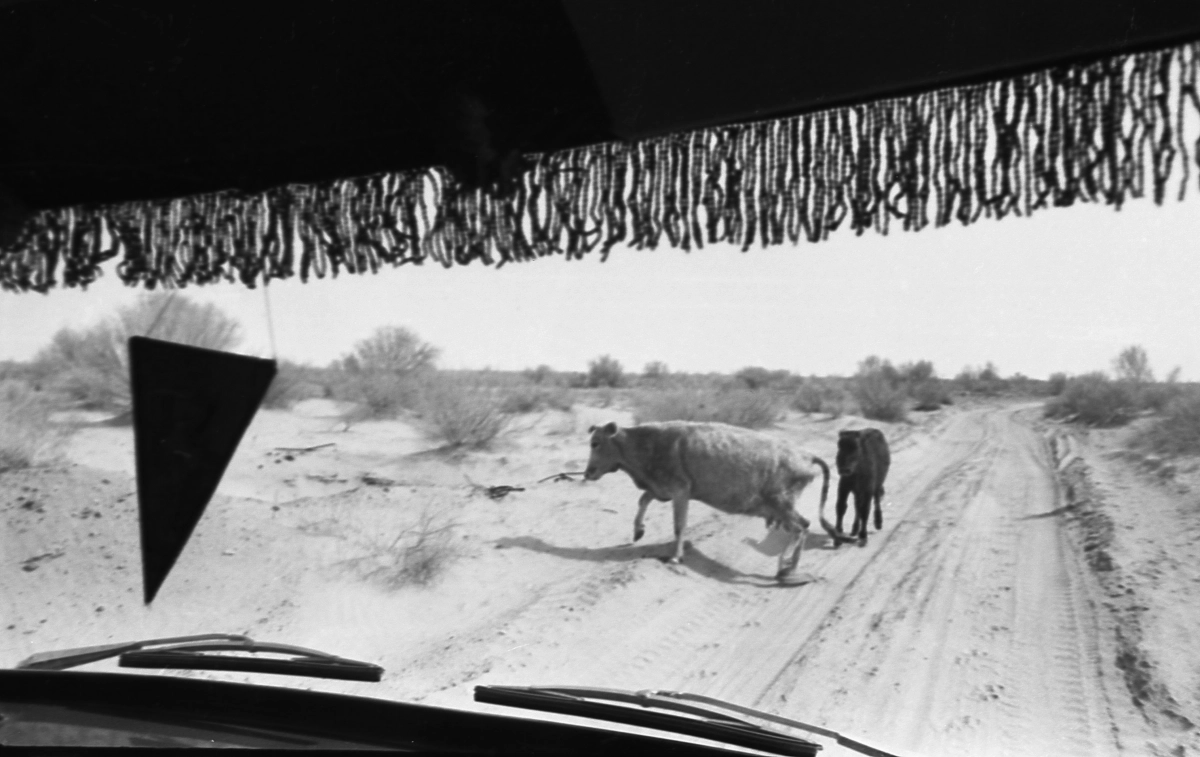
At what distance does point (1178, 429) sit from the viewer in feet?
6.77

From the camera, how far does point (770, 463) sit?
245 centimetres

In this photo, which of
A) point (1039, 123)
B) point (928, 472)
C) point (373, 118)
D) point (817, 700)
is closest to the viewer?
point (1039, 123)

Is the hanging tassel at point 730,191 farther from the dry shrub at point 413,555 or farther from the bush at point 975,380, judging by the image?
the dry shrub at point 413,555

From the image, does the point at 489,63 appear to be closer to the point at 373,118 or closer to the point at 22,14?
the point at 373,118

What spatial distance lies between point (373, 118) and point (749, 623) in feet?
5.60

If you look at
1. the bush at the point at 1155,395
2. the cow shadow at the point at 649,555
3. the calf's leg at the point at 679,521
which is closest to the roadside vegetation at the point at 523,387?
the bush at the point at 1155,395

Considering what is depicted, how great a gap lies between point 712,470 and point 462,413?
30.5 inches

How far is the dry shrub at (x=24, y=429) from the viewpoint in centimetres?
309

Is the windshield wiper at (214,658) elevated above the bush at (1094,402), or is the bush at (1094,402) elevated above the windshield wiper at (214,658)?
the bush at (1094,402)

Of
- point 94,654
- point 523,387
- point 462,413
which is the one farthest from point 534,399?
point 94,654

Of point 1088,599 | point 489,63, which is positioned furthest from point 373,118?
point 1088,599

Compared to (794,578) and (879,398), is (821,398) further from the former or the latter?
(794,578)

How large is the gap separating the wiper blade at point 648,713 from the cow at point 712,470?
1.73 feet

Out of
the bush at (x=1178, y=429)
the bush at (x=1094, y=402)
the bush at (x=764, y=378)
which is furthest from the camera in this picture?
the bush at (x=764, y=378)
